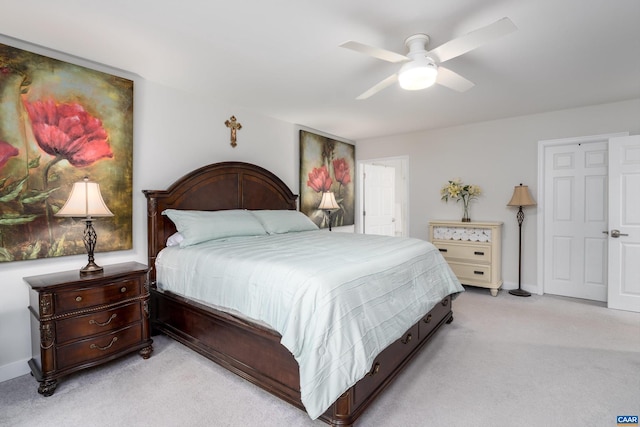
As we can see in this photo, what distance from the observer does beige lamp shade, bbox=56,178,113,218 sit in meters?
2.25

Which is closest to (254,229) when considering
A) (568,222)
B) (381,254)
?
(381,254)

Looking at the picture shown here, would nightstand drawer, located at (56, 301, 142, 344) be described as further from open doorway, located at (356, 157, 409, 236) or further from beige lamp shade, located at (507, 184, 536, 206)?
beige lamp shade, located at (507, 184, 536, 206)

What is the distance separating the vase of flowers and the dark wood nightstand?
423 cm

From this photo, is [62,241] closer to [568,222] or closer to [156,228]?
[156,228]

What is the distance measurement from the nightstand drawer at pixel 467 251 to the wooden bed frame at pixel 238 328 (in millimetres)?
1478

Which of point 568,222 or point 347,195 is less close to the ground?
point 347,195

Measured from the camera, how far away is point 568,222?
13.6 feet

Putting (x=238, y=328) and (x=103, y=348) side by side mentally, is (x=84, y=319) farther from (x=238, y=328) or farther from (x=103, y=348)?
(x=238, y=328)

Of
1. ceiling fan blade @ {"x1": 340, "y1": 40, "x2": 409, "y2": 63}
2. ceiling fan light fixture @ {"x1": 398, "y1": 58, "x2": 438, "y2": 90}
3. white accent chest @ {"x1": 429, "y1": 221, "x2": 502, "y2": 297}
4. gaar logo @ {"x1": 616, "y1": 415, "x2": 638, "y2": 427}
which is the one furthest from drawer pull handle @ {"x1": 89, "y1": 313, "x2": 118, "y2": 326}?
white accent chest @ {"x1": 429, "y1": 221, "x2": 502, "y2": 297}

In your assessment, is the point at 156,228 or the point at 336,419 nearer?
the point at 336,419

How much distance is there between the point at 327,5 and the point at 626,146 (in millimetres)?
3810

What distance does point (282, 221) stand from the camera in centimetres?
374

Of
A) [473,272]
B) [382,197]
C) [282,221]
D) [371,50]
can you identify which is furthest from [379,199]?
[371,50]

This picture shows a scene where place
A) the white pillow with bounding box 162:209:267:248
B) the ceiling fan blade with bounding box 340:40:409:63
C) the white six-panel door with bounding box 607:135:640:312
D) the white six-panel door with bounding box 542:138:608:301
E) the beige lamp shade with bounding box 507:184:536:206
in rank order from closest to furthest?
the ceiling fan blade with bounding box 340:40:409:63 < the white pillow with bounding box 162:209:267:248 < the white six-panel door with bounding box 607:135:640:312 < the white six-panel door with bounding box 542:138:608:301 < the beige lamp shade with bounding box 507:184:536:206
